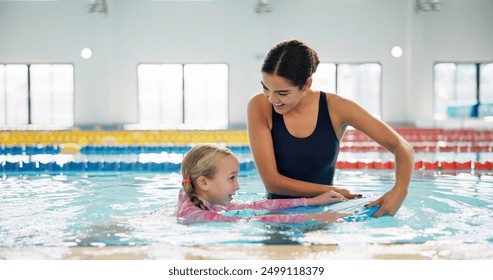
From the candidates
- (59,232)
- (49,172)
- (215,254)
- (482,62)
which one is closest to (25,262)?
(215,254)

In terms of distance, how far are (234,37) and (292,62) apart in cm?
1395

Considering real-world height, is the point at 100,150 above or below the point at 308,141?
below

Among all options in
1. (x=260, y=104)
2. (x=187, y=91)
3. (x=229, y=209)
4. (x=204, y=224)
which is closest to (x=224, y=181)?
(x=204, y=224)

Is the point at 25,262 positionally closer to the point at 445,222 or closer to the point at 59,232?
the point at 59,232

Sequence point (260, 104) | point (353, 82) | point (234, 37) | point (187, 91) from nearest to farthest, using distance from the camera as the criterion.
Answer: point (260, 104) → point (234, 37) → point (187, 91) → point (353, 82)

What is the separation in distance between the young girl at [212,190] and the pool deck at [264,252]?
1.86ft

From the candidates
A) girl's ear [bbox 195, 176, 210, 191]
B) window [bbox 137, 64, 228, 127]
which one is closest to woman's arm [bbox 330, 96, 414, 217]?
girl's ear [bbox 195, 176, 210, 191]

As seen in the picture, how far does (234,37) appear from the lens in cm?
1630

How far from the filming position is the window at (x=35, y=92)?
16.8m

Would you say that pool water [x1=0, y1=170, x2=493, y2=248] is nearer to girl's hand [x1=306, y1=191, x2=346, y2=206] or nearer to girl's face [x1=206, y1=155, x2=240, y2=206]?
girl's hand [x1=306, y1=191, x2=346, y2=206]

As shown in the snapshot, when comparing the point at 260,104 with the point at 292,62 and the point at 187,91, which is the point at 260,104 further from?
the point at 187,91

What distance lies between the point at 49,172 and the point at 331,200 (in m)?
4.21

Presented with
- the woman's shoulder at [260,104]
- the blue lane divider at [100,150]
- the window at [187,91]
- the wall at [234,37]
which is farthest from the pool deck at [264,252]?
the window at [187,91]

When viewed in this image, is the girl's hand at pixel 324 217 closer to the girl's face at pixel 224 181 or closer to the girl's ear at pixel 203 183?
the girl's face at pixel 224 181
